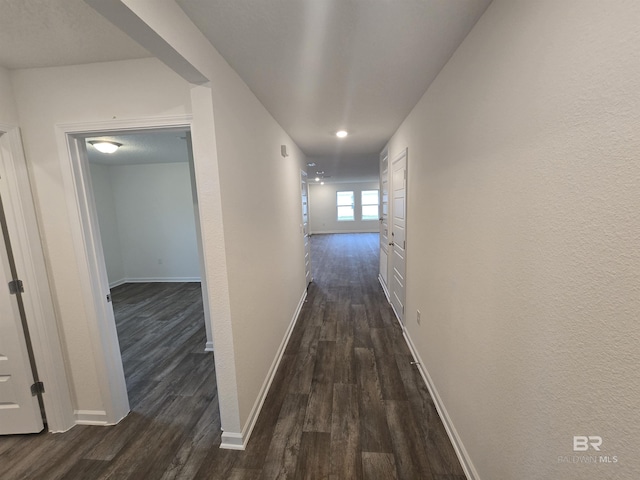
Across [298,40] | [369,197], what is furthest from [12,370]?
[369,197]

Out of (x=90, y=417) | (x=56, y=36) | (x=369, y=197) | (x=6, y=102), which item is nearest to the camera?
(x=56, y=36)

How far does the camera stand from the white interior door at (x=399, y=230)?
300 cm

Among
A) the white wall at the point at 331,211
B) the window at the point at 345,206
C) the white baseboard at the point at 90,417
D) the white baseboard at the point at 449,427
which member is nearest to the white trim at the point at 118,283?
the white baseboard at the point at 90,417

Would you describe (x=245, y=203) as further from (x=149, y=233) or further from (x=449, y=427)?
(x=149, y=233)

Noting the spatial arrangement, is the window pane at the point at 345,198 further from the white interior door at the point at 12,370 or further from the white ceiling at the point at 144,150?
the white interior door at the point at 12,370

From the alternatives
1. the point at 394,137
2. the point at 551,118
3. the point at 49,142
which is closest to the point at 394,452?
the point at 551,118

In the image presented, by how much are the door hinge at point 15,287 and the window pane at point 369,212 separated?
37.9 feet

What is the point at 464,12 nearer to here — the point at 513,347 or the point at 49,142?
the point at 513,347

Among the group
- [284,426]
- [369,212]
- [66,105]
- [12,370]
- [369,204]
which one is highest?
[66,105]

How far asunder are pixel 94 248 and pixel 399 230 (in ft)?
9.81

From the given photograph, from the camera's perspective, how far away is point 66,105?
169 centimetres

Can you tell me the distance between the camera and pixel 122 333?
341 centimetres

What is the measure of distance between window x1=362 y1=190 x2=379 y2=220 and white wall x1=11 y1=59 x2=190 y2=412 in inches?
436

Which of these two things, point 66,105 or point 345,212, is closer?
point 66,105
